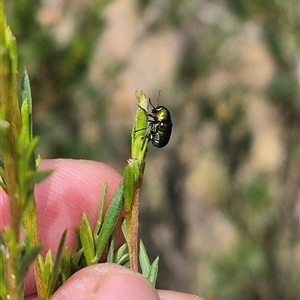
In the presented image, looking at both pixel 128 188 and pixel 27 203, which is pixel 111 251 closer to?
pixel 128 188

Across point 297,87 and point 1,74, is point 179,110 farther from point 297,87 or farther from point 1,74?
point 1,74

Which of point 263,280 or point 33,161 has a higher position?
point 33,161

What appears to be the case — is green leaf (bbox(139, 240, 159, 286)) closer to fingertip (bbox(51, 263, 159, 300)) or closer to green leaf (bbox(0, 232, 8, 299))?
fingertip (bbox(51, 263, 159, 300))

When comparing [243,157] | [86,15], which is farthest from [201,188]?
[86,15]

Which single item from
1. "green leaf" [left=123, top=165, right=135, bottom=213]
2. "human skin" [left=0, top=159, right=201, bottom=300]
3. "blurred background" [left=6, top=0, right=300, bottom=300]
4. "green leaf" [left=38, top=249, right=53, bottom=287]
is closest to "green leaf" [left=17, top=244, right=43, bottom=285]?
"green leaf" [left=38, top=249, right=53, bottom=287]

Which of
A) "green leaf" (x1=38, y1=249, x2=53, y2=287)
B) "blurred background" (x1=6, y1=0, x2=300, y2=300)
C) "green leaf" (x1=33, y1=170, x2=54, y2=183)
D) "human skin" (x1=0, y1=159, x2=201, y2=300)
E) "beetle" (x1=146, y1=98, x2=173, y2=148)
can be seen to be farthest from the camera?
"blurred background" (x1=6, y1=0, x2=300, y2=300)

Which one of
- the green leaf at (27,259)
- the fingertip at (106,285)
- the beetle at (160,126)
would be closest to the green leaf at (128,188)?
the fingertip at (106,285)
